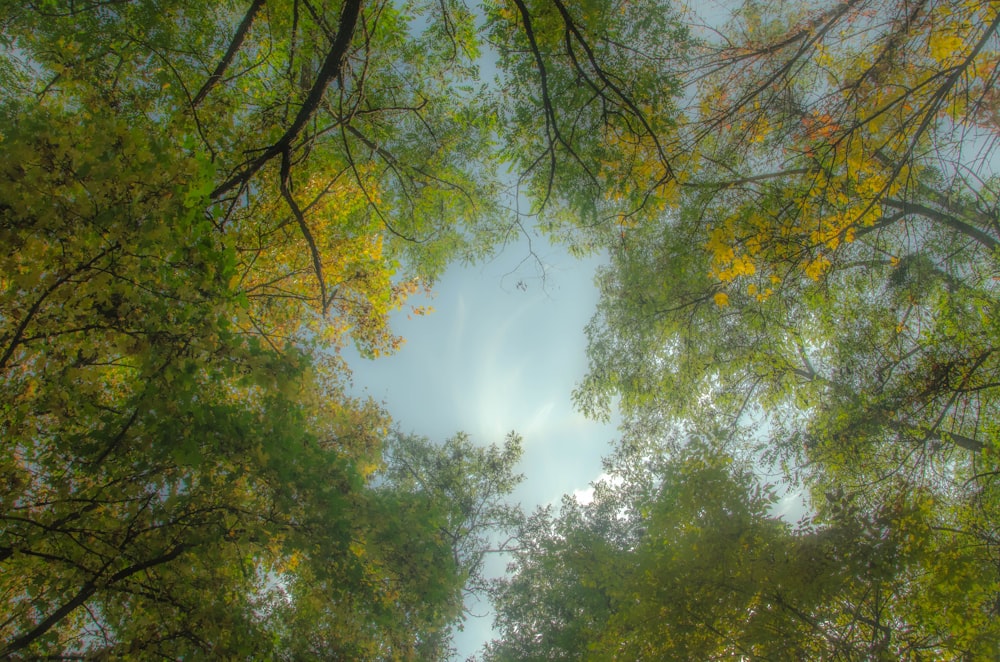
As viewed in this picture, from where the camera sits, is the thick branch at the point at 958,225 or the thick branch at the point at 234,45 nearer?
the thick branch at the point at 234,45

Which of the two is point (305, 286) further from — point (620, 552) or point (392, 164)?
point (620, 552)

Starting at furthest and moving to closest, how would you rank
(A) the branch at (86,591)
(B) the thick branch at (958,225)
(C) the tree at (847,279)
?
(B) the thick branch at (958,225) → (C) the tree at (847,279) → (A) the branch at (86,591)

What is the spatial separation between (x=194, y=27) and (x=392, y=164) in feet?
11.2

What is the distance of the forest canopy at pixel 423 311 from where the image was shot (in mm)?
3025

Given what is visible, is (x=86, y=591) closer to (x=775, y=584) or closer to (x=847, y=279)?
(x=775, y=584)

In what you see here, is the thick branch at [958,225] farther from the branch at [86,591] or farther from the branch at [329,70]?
the branch at [86,591]

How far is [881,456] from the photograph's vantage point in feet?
24.0

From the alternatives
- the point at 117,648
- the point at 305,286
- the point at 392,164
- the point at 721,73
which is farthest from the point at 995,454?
the point at 305,286

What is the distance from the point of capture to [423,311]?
864 cm

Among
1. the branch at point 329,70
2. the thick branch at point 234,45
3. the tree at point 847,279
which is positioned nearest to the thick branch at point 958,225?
the tree at point 847,279

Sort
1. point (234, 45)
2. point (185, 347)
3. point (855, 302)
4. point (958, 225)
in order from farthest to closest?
point (855, 302), point (958, 225), point (234, 45), point (185, 347)

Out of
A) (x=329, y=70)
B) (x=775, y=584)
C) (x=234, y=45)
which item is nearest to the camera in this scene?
(x=329, y=70)

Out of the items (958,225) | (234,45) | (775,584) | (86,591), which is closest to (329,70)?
(234,45)

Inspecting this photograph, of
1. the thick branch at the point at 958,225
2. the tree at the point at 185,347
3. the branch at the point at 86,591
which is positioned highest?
the thick branch at the point at 958,225
